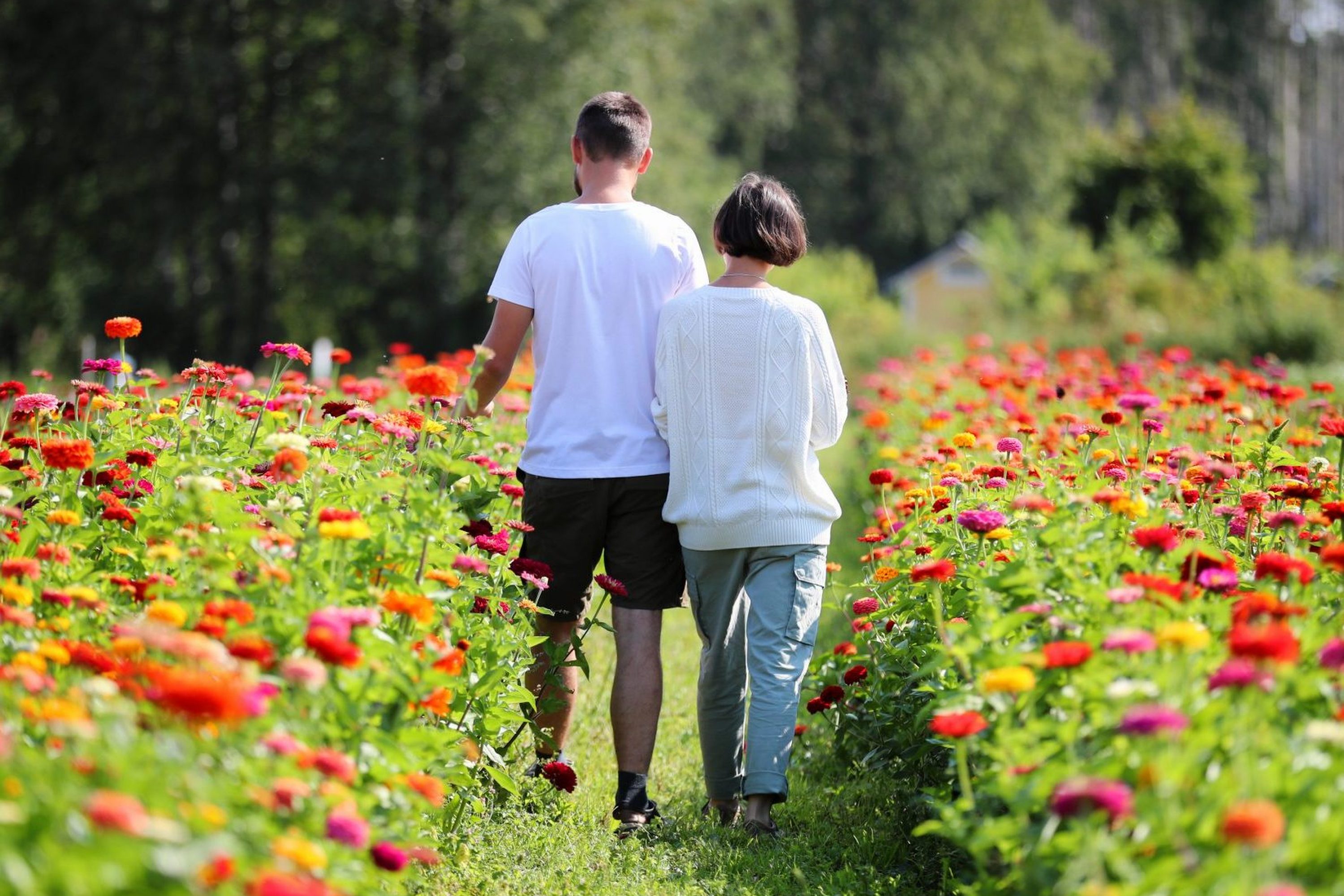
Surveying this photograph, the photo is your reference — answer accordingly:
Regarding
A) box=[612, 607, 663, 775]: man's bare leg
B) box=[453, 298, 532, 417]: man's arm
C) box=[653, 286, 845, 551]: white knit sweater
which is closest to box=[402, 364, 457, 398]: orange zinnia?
box=[453, 298, 532, 417]: man's arm

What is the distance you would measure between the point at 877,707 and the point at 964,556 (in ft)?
1.92

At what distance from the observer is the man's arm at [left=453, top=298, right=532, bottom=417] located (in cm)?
370

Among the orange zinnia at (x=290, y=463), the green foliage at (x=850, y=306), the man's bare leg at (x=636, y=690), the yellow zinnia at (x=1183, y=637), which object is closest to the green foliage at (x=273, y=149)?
the green foliage at (x=850, y=306)

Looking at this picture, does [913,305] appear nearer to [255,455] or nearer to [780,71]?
[780,71]

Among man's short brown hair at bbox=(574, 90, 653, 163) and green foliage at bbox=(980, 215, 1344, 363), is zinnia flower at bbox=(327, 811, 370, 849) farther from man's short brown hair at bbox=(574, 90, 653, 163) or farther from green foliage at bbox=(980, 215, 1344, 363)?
green foliage at bbox=(980, 215, 1344, 363)

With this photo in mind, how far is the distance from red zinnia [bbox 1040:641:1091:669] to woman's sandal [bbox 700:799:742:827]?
1.66 meters

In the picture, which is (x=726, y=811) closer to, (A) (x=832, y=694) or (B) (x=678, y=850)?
(B) (x=678, y=850)

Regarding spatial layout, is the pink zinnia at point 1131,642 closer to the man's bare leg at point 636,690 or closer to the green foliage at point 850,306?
the man's bare leg at point 636,690

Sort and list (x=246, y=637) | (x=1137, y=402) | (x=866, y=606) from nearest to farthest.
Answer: (x=246, y=637), (x=1137, y=402), (x=866, y=606)

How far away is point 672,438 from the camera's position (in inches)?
144

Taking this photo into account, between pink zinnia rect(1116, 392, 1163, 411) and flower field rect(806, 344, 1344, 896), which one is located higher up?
pink zinnia rect(1116, 392, 1163, 411)

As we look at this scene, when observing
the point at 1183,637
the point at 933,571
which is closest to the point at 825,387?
the point at 933,571

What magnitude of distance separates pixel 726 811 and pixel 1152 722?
6.64 ft

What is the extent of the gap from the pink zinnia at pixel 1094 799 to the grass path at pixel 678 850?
1.45 meters
